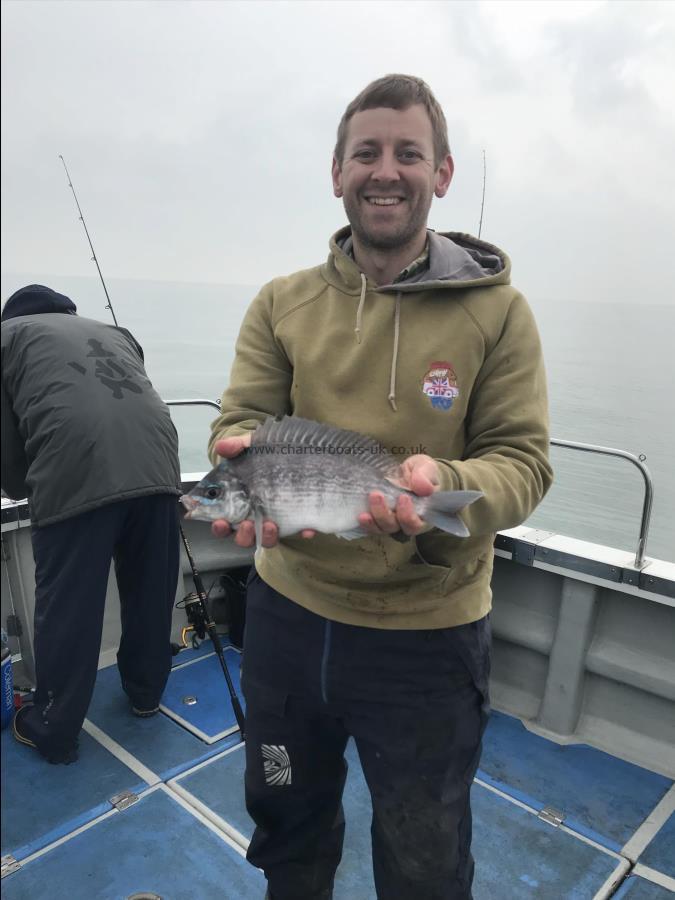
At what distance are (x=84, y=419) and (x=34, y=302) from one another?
2.14 ft

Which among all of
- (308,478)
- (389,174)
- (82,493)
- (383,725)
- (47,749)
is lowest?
(47,749)

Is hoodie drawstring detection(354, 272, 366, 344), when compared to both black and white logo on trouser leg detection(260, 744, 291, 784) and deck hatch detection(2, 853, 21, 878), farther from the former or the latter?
deck hatch detection(2, 853, 21, 878)

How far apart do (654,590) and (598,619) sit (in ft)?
A: 1.36

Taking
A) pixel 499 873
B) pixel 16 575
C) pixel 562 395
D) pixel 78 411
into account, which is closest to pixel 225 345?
pixel 562 395

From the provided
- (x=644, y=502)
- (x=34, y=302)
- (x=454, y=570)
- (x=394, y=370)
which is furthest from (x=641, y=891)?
(x=34, y=302)

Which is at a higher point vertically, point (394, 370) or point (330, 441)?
point (394, 370)

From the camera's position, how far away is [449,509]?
5.42 ft

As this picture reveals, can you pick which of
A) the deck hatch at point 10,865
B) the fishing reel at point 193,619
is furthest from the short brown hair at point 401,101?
the fishing reel at point 193,619

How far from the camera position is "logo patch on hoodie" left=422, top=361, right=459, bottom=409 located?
184 centimetres

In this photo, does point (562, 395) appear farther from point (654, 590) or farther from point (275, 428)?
point (275, 428)

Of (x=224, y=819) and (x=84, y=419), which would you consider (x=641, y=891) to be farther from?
(x=84, y=419)

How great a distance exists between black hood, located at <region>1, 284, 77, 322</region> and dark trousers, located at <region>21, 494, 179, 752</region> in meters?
0.98

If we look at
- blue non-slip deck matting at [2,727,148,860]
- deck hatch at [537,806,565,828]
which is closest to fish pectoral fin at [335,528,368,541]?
blue non-slip deck matting at [2,727,148,860]

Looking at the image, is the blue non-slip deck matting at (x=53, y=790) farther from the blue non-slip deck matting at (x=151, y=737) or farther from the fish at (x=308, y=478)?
the fish at (x=308, y=478)
